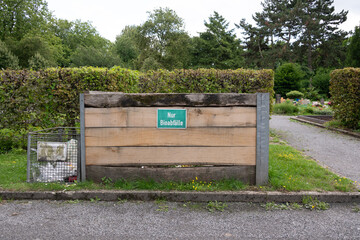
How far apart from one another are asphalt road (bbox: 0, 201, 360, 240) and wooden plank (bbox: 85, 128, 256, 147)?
85 centimetres

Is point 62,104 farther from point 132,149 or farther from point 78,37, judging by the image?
point 78,37

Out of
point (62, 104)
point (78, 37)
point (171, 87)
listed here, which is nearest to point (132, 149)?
point (62, 104)

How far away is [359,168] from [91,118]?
17.0 feet

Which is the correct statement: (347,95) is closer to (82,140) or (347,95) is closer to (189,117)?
(189,117)

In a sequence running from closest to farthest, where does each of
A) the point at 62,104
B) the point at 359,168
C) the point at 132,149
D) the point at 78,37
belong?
the point at 132,149 → the point at 359,168 → the point at 62,104 → the point at 78,37

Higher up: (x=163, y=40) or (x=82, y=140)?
(x=163, y=40)

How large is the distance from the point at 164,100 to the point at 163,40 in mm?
43088

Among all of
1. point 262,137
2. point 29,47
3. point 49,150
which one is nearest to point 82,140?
point 49,150

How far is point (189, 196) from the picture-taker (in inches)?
145

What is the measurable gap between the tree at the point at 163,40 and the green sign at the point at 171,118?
39.1m

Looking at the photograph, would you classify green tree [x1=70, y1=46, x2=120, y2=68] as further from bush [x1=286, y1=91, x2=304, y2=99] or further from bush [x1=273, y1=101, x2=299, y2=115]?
bush [x1=273, y1=101, x2=299, y2=115]

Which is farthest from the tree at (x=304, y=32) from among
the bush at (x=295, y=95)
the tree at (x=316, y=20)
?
the bush at (x=295, y=95)

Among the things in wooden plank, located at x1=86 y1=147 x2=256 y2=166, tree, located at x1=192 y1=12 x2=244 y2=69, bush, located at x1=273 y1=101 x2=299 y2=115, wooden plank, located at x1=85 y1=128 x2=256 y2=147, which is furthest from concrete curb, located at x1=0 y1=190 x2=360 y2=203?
tree, located at x1=192 y1=12 x2=244 y2=69

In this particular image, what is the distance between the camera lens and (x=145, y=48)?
44.7 m
